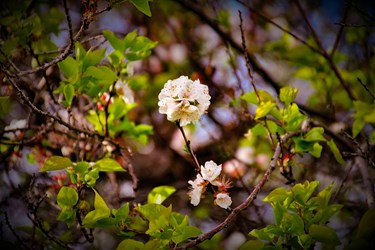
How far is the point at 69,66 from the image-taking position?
166cm

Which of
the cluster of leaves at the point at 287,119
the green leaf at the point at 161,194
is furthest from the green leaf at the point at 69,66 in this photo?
the cluster of leaves at the point at 287,119

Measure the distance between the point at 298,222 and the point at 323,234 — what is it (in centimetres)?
9

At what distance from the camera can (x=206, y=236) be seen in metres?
1.26

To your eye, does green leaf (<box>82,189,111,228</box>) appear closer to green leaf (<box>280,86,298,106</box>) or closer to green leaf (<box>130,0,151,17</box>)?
green leaf (<box>130,0,151,17</box>)

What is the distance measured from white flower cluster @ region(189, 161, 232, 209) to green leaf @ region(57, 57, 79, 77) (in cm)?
72

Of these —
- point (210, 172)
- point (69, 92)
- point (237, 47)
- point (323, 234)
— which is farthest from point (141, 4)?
point (237, 47)

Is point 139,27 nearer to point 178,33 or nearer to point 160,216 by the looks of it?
point 178,33

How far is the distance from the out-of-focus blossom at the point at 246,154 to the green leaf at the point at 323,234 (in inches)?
68.7

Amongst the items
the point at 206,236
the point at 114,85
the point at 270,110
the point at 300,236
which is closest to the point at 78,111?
the point at 114,85

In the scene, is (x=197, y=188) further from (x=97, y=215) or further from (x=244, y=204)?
(x=97, y=215)

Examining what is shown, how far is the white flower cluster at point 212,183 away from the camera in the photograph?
136 cm

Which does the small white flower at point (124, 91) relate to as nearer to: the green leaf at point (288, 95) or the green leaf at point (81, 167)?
the green leaf at point (81, 167)

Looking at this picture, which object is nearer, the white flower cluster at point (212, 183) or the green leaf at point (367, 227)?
the green leaf at point (367, 227)

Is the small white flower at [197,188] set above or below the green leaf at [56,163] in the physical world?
below
